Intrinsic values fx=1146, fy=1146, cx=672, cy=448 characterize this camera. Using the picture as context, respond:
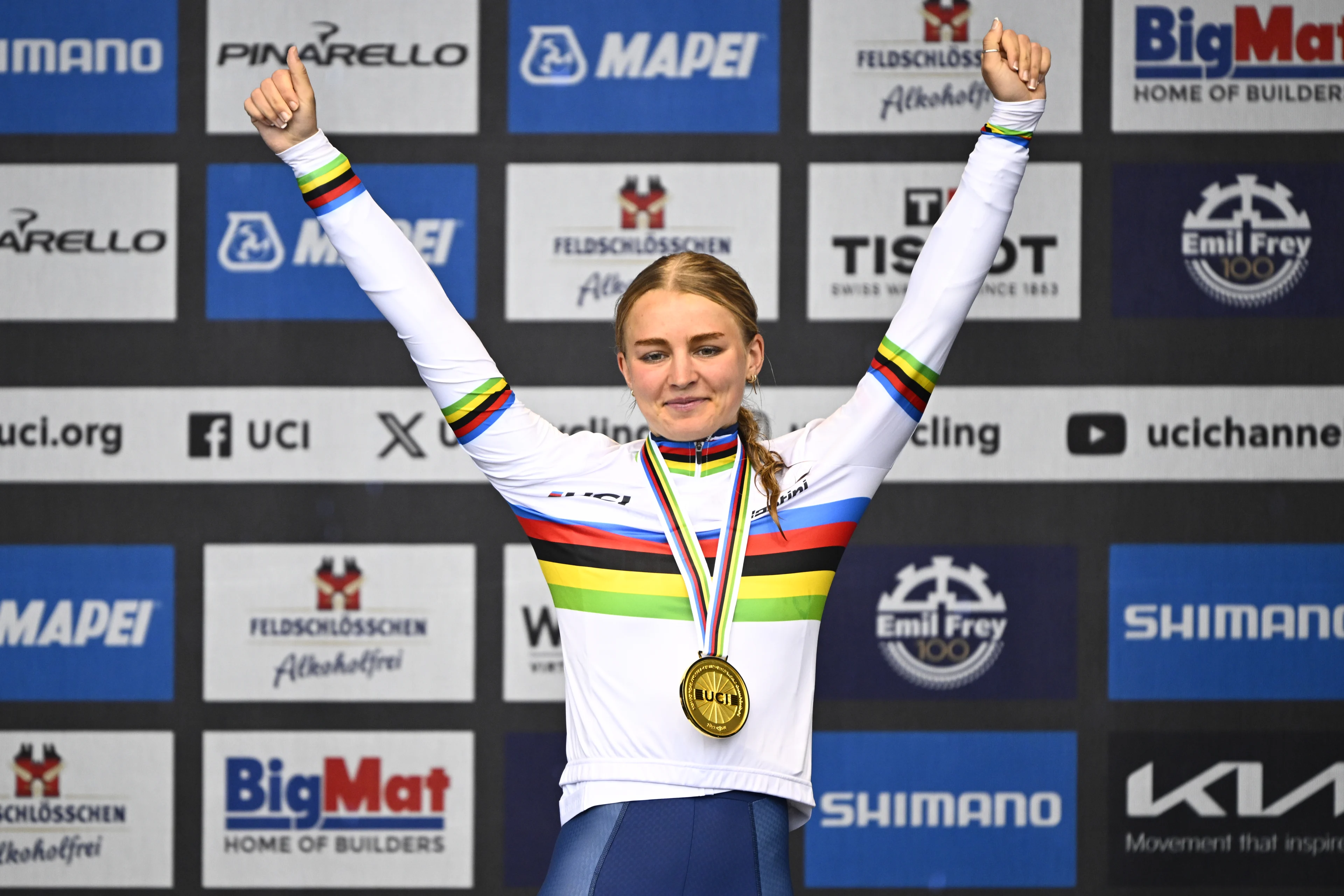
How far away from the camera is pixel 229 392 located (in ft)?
8.53

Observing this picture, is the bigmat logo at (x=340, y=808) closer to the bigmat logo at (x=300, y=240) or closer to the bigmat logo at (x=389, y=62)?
the bigmat logo at (x=300, y=240)

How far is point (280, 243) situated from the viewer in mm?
2598

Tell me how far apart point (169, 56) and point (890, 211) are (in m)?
1.68

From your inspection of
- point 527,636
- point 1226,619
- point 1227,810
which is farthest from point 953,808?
point 527,636

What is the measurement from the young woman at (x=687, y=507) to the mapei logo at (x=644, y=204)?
1.35m

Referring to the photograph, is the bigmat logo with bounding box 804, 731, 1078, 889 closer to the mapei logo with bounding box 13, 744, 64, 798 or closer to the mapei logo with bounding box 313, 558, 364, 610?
the mapei logo with bounding box 313, 558, 364, 610

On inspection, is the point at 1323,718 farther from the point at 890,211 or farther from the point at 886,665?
the point at 890,211

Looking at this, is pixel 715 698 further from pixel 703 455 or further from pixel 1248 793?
pixel 1248 793

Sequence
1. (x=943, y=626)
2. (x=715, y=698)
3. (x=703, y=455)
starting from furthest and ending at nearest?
(x=943, y=626)
(x=703, y=455)
(x=715, y=698)

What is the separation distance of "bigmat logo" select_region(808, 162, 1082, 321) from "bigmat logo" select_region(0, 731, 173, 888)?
1.83 metres

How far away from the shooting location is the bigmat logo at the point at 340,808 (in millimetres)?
2588

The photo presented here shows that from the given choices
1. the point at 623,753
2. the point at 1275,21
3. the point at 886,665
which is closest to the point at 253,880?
the point at 886,665

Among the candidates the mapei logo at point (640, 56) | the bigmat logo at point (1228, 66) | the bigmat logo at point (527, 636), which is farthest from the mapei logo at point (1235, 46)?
the bigmat logo at point (527, 636)

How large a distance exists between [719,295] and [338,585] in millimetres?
1659
